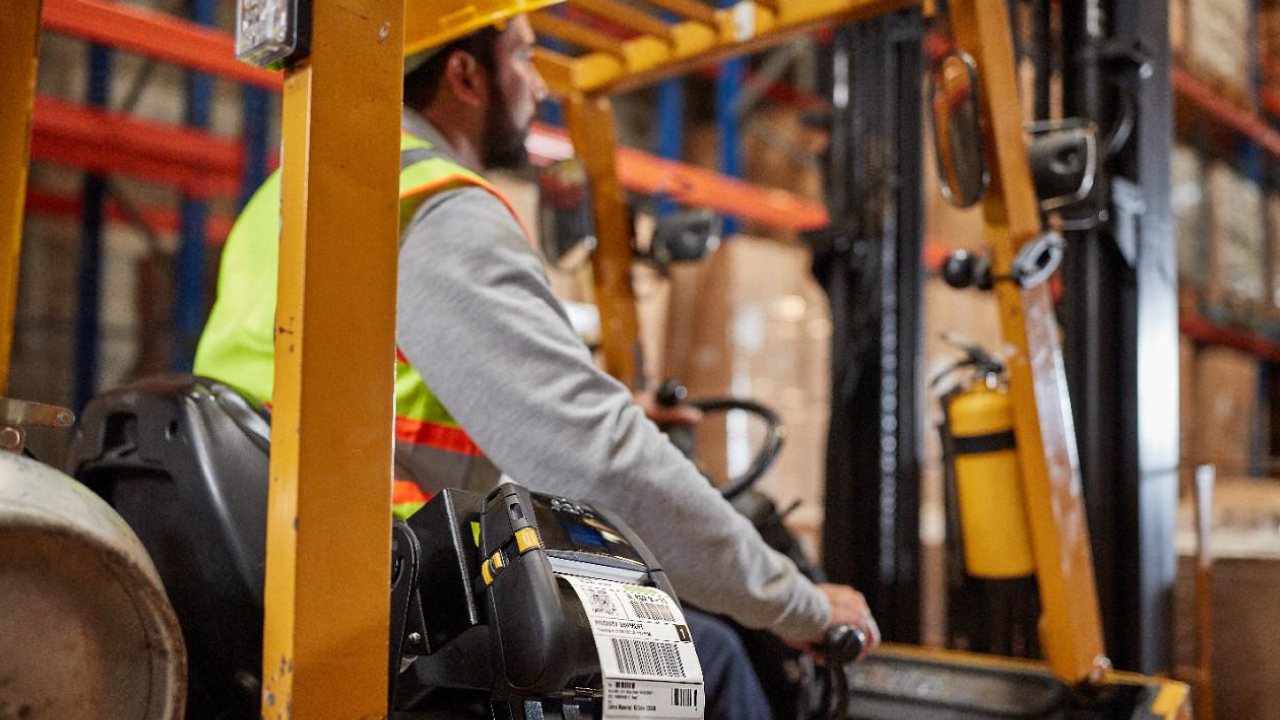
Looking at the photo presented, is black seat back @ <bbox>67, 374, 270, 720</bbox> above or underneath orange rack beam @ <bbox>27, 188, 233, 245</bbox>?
underneath

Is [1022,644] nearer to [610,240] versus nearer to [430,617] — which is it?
[610,240]

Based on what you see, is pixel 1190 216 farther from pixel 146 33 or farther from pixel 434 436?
pixel 434 436

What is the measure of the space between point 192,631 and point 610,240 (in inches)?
64.6

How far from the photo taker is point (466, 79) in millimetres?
1954

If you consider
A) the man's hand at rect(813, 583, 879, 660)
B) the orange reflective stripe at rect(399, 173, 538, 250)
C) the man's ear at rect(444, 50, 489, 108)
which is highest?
the man's ear at rect(444, 50, 489, 108)

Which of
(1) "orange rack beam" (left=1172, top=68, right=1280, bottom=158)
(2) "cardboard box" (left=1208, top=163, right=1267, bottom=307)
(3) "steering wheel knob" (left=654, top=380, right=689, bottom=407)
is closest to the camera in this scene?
(3) "steering wheel knob" (left=654, top=380, right=689, bottom=407)

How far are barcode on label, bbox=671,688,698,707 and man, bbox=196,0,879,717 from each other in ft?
1.38

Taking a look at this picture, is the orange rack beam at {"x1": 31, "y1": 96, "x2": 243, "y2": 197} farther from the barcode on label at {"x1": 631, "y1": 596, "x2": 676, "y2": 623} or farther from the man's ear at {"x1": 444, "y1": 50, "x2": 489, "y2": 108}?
the barcode on label at {"x1": 631, "y1": 596, "x2": 676, "y2": 623}

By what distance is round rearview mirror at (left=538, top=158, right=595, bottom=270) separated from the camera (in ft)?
9.14

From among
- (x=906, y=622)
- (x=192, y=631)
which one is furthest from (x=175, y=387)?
(x=906, y=622)

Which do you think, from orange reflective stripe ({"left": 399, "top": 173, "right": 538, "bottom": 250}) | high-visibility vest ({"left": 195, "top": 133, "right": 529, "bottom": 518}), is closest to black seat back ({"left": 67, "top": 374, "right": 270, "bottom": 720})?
high-visibility vest ({"left": 195, "top": 133, "right": 529, "bottom": 518})

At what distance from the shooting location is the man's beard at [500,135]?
1996mm

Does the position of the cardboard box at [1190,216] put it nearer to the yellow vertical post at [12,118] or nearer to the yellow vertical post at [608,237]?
the yellow vertical post at [608,237]

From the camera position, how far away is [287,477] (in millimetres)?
1037
